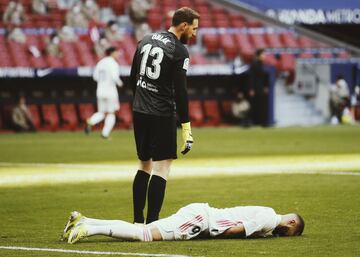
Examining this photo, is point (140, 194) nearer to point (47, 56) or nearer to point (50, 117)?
point (50, 117)

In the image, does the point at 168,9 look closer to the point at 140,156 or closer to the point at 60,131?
the point at 60,131

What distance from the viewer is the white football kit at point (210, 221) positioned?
27.3 ft

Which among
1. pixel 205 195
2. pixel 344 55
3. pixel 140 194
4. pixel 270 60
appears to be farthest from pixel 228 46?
pixel 140 194

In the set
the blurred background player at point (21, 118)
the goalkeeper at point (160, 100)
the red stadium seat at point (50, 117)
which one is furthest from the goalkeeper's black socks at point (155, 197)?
the red stadium seat at point (50, 117)

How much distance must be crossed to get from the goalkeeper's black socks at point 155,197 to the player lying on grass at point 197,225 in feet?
1.90

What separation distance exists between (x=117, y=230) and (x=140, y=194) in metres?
1.19

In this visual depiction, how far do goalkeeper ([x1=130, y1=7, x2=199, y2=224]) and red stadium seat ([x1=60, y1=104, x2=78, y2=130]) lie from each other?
2116 cm

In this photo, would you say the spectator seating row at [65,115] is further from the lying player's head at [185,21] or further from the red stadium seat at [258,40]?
the lying player's head at [185,21]

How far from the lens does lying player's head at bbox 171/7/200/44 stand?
9.10m

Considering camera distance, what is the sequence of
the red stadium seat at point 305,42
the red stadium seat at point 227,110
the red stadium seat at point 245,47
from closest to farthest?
the red stadium seat at point 227,110, the red stadium seat at point 245,47, the red stadium seat at point 305,42

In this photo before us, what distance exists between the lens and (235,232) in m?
8.48

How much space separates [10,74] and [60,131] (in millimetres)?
A: 2297

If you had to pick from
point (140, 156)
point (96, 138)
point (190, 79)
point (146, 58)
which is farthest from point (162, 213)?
point (190, 79)

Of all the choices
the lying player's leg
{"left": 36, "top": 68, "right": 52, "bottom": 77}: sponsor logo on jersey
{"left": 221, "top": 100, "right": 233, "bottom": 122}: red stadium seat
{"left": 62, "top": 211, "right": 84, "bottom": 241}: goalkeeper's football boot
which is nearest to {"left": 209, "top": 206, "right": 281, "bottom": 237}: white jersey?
the lying player's leg
